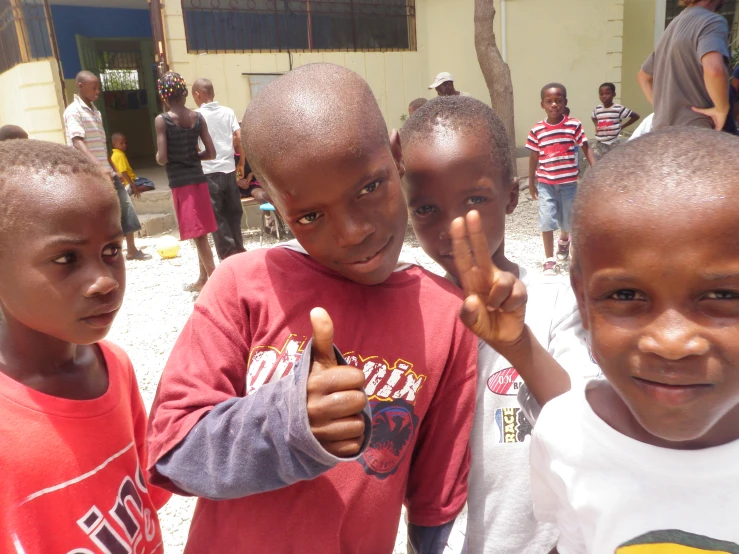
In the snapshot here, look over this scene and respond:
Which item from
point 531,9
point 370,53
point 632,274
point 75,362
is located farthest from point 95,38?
point 632,274

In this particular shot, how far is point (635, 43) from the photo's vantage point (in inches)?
426

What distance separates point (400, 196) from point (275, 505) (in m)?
0.62

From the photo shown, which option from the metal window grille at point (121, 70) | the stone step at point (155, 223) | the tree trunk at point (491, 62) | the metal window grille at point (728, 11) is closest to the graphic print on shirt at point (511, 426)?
the tree trunk at point (491, 62)

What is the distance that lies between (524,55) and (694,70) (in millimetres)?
7134

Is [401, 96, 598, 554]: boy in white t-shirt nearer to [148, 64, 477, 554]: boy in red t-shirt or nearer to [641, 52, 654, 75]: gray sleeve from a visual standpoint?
[148, 64, 477, 554]: boy in red t-shirt

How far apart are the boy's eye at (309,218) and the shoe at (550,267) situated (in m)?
4.36

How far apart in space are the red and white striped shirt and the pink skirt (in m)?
3.02

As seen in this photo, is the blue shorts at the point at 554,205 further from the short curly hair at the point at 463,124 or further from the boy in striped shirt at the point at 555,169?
the short curly hair at the point at 463,124

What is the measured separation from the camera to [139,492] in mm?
1322

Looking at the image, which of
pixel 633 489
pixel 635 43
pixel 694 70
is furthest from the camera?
pixel 635 43

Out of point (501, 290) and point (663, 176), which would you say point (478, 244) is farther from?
point (663, 176)

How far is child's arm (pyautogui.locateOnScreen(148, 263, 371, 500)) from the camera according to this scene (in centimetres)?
85

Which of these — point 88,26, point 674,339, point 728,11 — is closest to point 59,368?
point 674,339

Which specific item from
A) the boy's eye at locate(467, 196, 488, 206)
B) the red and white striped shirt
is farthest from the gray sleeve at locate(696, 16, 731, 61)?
the boy's eye at locate(467, 196, 488, 206)
